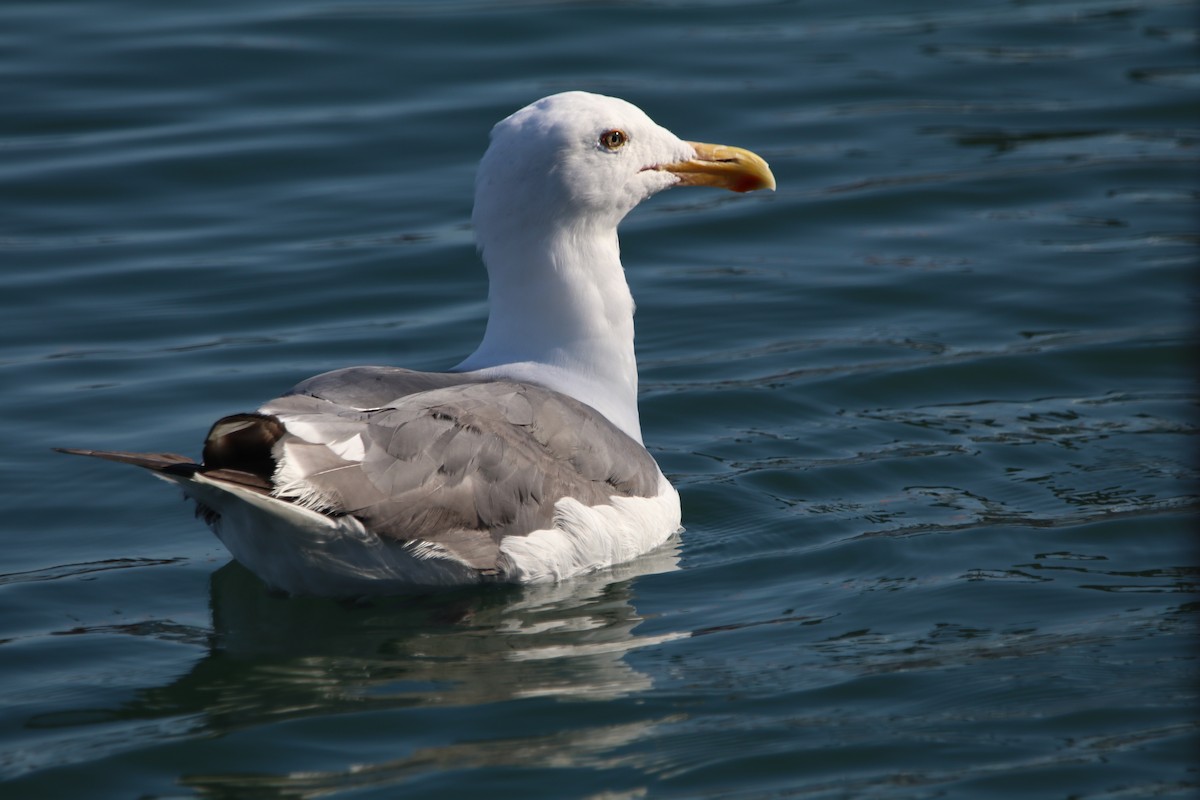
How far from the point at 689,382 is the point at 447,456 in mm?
3360

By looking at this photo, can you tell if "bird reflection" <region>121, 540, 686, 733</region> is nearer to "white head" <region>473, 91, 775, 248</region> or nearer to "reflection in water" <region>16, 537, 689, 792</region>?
"reflection in water" <region>16, 537, 689, 792</region>

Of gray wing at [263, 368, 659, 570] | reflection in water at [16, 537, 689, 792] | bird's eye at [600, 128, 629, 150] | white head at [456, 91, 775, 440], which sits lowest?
reflection in water at [16, 537, 689, 792]

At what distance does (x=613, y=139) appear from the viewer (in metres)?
7.15

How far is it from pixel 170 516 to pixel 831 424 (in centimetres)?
315

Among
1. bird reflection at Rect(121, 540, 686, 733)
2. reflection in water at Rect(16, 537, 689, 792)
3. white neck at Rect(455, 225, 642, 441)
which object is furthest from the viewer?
white neck at Rect(455, 225, 642, 441)

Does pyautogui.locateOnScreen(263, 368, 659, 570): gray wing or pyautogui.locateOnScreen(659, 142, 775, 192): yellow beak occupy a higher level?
pyautogui.locateOnScreen(659, 142, 775, 192): yellow beak

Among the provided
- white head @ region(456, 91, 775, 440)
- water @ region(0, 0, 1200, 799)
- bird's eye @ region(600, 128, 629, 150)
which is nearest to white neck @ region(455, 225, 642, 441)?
white head @ region(456, 91, 775, 440)

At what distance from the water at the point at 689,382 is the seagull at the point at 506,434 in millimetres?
271

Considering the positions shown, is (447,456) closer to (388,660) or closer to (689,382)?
(388,660)

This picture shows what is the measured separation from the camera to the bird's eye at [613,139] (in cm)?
711

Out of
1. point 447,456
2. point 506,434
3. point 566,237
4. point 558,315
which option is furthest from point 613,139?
point 447,456

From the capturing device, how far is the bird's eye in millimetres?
7113

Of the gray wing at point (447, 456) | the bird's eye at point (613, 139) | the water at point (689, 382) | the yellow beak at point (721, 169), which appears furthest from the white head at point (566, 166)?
the water at point (689, 382)

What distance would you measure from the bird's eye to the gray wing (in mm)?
1083
